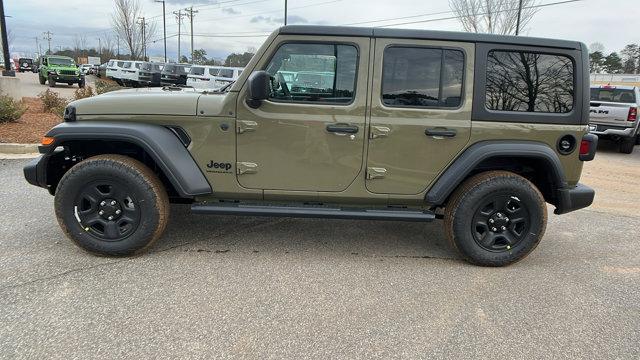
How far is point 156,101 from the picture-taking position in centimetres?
369

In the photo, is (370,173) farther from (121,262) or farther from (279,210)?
(121,262)

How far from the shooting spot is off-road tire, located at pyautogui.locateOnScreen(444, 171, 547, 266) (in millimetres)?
3771

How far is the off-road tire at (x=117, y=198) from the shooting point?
363 cm

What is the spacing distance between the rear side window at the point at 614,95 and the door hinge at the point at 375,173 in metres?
11.2

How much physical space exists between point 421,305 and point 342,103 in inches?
64.9

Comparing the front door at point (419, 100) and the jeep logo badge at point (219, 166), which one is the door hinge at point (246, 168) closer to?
the jeep logo badge at point (219, 166)

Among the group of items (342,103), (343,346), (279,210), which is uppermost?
(342,103)

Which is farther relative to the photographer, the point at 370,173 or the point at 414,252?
the point at 414,252

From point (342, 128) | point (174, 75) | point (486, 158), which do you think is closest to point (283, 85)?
point (342, 128)

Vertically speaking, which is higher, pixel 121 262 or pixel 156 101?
pixel 156 101

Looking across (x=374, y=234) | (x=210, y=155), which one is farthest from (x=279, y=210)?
(x=374, y=234)

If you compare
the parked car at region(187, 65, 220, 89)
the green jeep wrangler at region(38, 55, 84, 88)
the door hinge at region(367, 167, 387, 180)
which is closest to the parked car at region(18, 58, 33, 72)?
the green jeep wrangler at region(38, 55, 84, 88)

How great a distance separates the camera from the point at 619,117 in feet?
36.5

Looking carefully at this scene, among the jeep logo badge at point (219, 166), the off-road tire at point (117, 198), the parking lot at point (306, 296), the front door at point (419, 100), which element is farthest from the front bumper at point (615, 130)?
the off-road tire at point (117, 198)
